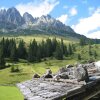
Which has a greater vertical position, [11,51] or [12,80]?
[11,51]

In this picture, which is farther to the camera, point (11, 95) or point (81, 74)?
point (11, 95)

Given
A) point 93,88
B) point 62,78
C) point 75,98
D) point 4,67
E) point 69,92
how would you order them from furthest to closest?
1. point 4,67
2. point 62,78
3. point 93,88
4. point 75,98
5. point 69,92

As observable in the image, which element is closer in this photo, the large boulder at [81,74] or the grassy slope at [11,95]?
the large boulder at [81,74]

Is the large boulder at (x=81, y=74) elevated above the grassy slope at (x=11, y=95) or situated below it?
above

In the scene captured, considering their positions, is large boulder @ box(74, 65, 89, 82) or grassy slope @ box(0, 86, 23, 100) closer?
large boulder @ box(74, 65, 89, 82)

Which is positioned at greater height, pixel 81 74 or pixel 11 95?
pixel 81 74

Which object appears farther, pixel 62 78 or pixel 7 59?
pixel 7 59

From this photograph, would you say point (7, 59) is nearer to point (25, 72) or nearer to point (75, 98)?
point (25, 72)

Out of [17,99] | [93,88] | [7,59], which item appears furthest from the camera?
[7,59]

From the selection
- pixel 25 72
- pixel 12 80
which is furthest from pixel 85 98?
pixel 25 72

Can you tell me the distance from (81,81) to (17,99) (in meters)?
37.1

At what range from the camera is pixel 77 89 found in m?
10.5

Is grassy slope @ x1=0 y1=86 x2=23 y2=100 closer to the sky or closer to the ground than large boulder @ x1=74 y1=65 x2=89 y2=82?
closer to the ground

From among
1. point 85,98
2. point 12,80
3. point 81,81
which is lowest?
point 12,80
